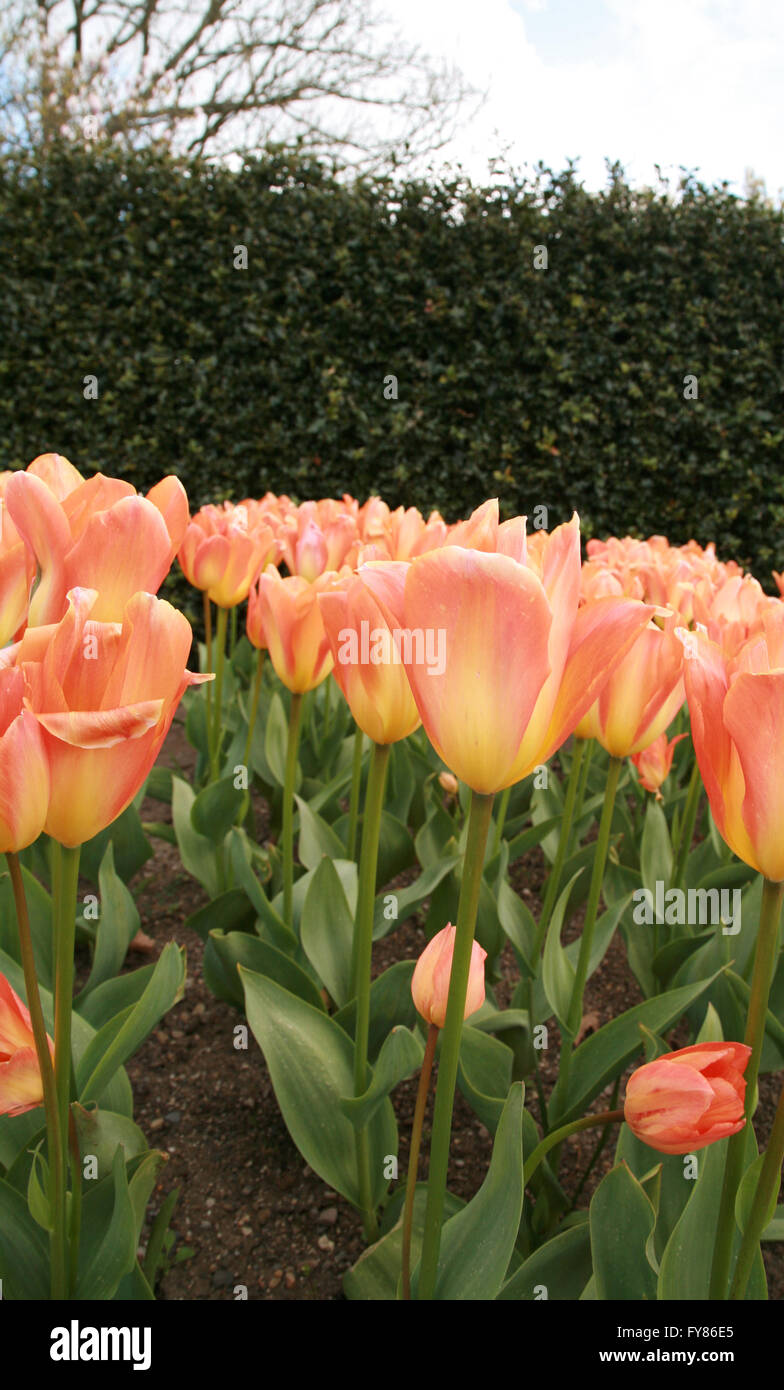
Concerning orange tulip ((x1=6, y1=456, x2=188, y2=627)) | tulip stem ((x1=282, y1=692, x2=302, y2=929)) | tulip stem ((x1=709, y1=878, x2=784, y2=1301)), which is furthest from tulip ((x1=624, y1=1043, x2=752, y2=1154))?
tulip stem ((x1=282, y1=692, x2=302, y2=929))

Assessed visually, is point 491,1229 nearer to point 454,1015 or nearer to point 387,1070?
point 387,1070

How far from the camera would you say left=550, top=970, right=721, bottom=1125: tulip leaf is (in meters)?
1.26

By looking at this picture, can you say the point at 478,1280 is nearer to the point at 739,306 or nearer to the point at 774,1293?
the point at 774,1293

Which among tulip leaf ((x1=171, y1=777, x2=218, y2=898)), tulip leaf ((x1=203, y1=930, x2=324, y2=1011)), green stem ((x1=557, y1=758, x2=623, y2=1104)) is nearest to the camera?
green stem ((x1=557, y1=758, x2=623, y2=1104))

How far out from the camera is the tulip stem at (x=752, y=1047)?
2.15ft

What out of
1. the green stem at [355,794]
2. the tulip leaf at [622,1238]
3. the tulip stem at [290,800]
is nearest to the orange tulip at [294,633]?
the tulip stem at [290,800]

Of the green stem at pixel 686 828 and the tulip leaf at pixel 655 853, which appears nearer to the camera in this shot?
the green stem at pixel 686 828

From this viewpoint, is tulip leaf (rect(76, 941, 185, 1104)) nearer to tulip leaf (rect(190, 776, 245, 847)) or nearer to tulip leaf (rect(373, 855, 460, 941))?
tulip leaf (rect(373, 855, 460, 941))

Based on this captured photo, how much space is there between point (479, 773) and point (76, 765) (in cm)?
26

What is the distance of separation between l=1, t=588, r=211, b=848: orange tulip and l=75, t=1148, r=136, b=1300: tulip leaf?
45 centimetres

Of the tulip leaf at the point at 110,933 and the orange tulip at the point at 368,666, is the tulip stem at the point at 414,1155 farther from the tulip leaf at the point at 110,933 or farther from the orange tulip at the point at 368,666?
the tulip leaf at the point at 110,933

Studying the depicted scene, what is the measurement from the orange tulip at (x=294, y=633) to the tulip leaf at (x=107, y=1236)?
675mm

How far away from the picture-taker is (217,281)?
5.91m
